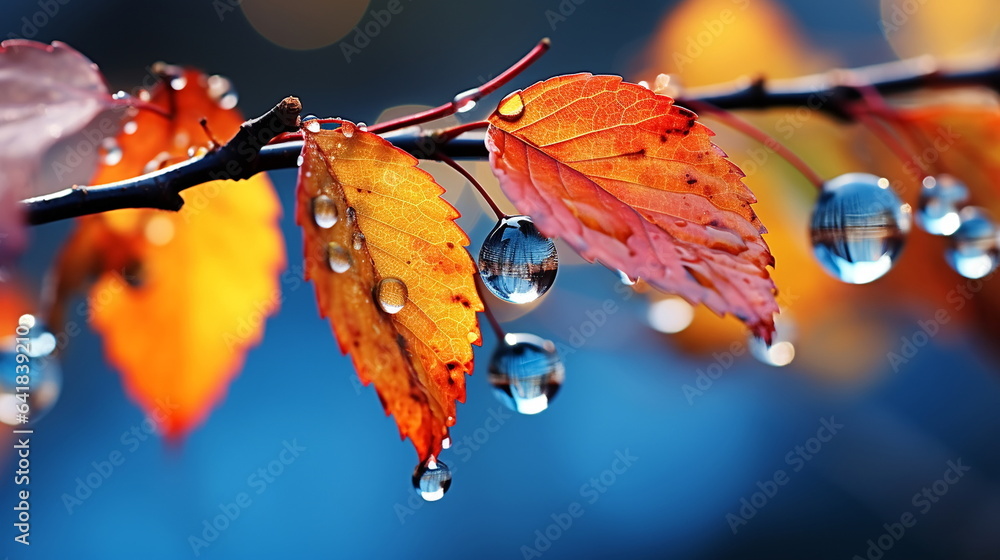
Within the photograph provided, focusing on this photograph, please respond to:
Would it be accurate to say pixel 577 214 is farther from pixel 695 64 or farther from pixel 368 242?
pixel 695 64

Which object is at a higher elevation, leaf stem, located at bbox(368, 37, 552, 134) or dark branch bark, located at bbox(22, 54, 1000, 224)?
leaf stem, located at bbox(368, 37, 552, 134)

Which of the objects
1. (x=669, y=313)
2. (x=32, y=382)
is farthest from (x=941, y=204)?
(x=32, y=382)

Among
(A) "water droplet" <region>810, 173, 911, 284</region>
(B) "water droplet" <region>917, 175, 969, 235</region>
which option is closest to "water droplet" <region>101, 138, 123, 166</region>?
(A) "water droplet" <region>810, 173, 911, 284</region>

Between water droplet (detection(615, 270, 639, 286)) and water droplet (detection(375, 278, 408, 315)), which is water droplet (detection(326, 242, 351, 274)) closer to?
water droplet (detection(375, 278, 408, 315))

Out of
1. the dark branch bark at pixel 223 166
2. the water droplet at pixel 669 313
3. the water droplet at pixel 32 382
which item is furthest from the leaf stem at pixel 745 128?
the water droplet at pixel 32 382

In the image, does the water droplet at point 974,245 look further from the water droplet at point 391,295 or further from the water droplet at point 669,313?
the water droplet at point 391,295

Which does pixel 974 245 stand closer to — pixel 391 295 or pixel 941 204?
pixel 941 204

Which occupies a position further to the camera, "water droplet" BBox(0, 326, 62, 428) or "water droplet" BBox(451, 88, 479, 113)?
"water droplet" BBox(0, 326, 62, 428)

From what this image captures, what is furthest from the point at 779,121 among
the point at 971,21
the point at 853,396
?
the point at 853,396
